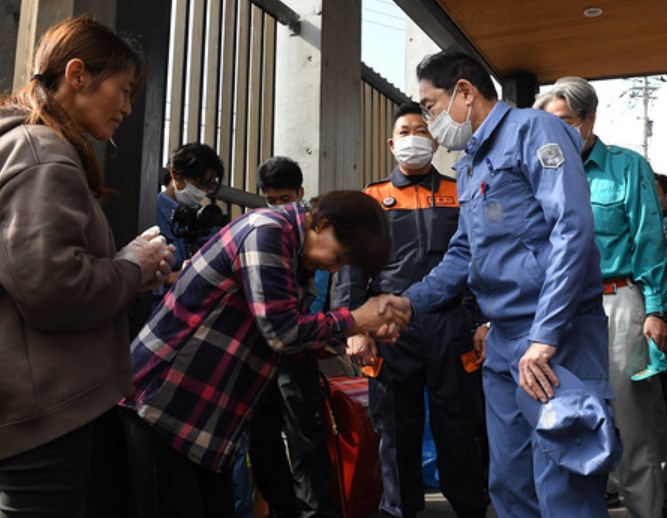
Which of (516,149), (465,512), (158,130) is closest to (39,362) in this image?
(158,130)

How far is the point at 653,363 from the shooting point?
2748mm

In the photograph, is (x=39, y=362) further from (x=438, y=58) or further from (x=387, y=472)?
(x=387, y=472)

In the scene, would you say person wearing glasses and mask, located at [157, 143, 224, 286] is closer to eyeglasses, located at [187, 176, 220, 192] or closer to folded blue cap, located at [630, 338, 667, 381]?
eyeglasses, located at [187, 176, 220, 192]

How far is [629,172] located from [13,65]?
245cm

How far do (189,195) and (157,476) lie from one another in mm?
1808

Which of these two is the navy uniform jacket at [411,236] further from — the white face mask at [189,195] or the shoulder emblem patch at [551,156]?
the shoulder emblem patch at [551,156]

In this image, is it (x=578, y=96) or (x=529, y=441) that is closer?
(x=529, y=441)

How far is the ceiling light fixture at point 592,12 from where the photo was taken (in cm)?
403

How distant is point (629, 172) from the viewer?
9.45ft

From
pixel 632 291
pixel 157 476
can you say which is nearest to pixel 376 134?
pixel 632 291

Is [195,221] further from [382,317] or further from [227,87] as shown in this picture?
[227,87]

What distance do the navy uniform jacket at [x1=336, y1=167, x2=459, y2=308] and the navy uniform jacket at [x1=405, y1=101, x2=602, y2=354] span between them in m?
0.76

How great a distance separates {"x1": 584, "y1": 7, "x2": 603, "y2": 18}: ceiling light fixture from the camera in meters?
4.03

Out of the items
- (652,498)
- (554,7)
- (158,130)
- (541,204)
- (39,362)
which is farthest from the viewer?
(554,7)
